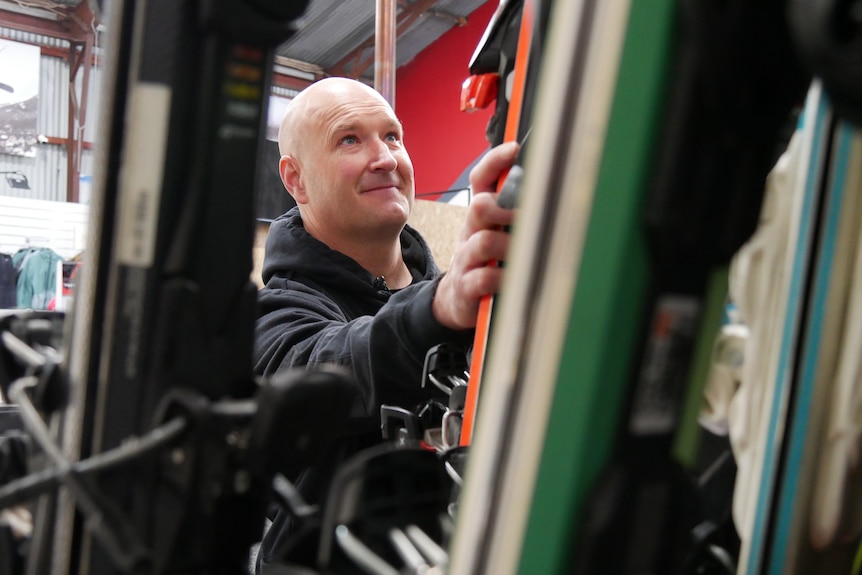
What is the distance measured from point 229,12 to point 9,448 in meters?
0.41

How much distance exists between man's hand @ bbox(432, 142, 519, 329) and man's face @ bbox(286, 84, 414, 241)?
24.2 inches

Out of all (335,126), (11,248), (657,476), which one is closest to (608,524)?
(657,476)

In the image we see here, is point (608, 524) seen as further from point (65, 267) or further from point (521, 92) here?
point (65, 267)

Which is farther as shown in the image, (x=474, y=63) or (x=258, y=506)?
(x=474, y=63)

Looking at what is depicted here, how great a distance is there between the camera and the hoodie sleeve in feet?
3.32

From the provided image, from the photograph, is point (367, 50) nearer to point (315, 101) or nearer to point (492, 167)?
point (315, 101)

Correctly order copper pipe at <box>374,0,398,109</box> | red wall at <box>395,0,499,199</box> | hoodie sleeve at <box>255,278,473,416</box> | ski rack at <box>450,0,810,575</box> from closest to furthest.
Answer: ski rack at <box>450,0,810,575</box> → hoodie sleeve at <box>255,278,473,416</box> → copper pipe at <box>374,0,398,109</box> → red wall at <box>395,0,499,199</box>

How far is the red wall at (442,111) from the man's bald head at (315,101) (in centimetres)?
513

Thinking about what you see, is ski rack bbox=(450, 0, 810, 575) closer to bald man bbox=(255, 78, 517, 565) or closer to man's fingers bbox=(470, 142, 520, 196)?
man's fingers bbox=(470, 142, 520, 196)

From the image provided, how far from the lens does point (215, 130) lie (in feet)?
1.77

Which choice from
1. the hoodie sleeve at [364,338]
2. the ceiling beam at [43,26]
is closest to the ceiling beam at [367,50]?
the ceiling beam at [43,26]

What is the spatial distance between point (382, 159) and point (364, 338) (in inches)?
20.3

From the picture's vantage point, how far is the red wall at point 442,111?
6.90 meters

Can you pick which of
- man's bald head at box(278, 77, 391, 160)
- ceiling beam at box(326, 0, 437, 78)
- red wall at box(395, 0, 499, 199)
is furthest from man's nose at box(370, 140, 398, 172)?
ceiling beam at box(326, 0, 437, 78)
